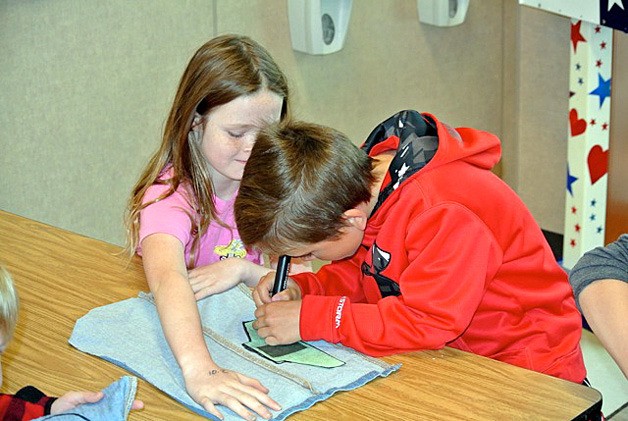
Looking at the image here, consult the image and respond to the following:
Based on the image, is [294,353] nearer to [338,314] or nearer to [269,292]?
[338,314]

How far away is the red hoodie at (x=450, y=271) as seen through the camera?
131 cm

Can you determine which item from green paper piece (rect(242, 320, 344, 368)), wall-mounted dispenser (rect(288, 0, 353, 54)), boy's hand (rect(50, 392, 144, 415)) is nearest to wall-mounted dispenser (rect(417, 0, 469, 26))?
wall-mounted dispenser (rect(288, 0, 353, 54))

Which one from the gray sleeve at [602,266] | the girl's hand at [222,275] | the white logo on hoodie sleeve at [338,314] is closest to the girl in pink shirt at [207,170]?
the girl's hand at [222,275]

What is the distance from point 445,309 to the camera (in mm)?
1304

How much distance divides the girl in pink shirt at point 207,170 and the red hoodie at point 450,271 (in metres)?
0.22

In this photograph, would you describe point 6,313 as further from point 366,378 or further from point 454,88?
point 454,88

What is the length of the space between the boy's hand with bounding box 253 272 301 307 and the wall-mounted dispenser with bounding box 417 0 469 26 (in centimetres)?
195

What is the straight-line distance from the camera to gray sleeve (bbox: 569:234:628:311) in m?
1.35

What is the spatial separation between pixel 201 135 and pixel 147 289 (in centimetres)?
33

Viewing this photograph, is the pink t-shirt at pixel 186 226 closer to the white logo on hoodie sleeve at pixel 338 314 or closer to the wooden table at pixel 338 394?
the wooden table at pixel 338 394

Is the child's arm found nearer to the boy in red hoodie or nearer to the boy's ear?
the boy in red hoodie

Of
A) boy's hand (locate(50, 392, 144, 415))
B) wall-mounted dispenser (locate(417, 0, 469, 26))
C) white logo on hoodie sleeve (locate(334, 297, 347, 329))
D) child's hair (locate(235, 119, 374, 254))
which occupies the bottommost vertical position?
boy's hand (locate(50, 392, 144, 415))

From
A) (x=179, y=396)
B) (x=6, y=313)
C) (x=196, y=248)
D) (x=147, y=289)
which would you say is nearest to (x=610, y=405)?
(x=196, y=248)

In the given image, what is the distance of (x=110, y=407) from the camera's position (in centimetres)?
114
